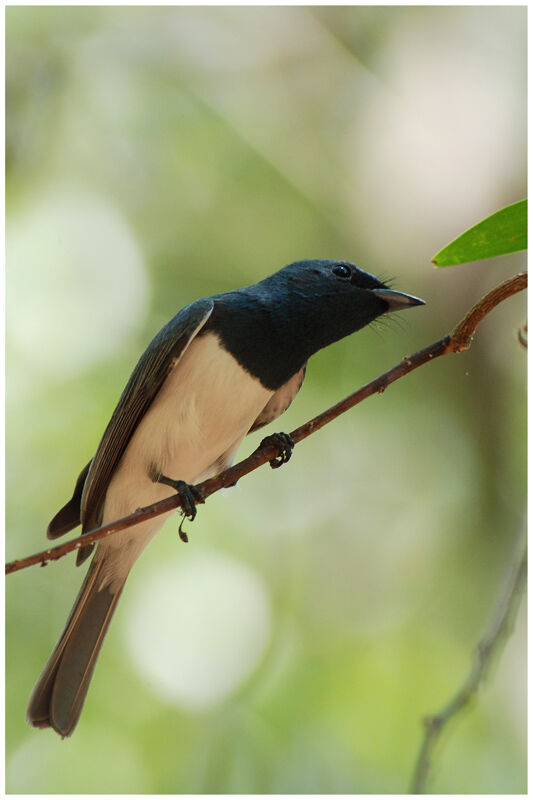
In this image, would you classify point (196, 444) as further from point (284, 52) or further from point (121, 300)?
point (284, 52)

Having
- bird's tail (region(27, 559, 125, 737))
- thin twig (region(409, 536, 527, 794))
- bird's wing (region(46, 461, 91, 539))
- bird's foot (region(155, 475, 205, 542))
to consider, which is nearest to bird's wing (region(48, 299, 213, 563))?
bird's wing (region(46, 461, 91, 539))

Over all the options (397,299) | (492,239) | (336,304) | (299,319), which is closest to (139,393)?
(299,319)

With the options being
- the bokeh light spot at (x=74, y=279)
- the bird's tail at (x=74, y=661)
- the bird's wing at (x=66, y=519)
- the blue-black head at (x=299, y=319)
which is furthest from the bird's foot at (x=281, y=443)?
the bokeh light spot at (x=74, y=279)

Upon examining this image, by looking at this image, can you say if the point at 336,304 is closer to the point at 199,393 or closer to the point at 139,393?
the point at 199,393

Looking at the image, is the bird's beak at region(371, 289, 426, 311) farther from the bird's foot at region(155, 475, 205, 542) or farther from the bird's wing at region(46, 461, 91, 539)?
the bird's wing at region(46, 461, 91, 539)

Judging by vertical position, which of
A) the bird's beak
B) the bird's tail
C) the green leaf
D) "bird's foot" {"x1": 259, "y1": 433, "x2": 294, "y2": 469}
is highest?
the green leaf

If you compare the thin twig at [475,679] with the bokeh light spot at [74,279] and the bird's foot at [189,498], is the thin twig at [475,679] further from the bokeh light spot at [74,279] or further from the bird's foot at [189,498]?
the bokeh light spot at [74,279]
